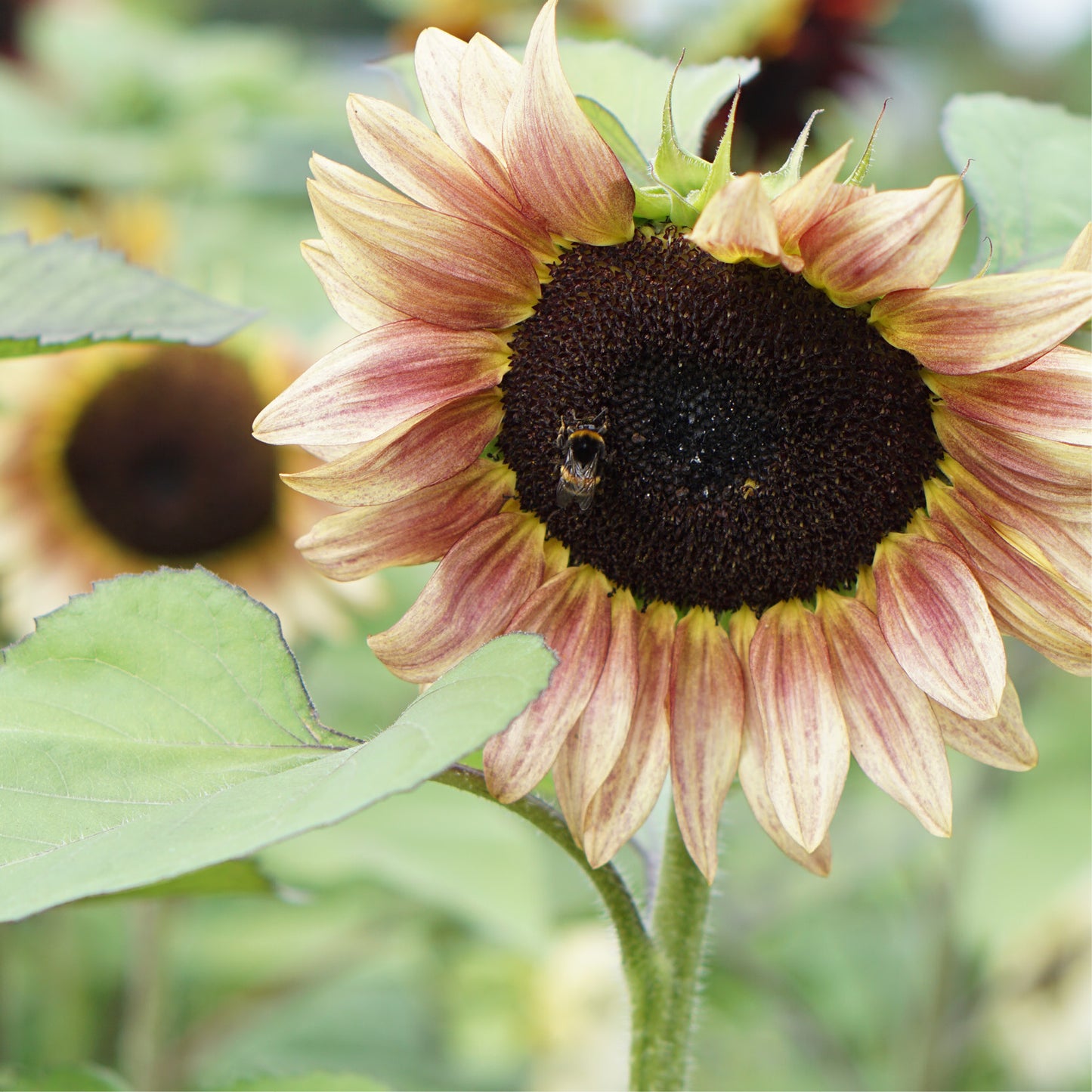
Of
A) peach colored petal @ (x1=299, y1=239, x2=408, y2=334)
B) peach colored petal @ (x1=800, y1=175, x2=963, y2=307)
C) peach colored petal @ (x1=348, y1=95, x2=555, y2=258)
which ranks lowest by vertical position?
peach colored petal @ (x1=800, y1=175, x2=963, y2=307)

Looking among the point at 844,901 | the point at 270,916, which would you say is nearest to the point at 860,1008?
the point at 844,901

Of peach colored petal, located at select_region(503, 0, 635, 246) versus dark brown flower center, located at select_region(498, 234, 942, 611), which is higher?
peach colored petal, located at select_region(503, 0, 635, 246)

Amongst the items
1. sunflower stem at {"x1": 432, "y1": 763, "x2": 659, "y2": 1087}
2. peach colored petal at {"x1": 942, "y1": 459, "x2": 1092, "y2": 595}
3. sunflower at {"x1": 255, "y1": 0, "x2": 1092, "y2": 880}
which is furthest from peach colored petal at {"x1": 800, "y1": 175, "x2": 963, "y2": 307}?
sunflower stem at {"x1": 432, "y1": 763, "x2": 659, "y2": 1087}

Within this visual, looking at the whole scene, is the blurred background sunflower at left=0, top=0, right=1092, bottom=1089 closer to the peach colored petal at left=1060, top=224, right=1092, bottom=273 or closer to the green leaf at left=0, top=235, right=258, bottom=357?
the green leaf at left=0, top=235, right=258, bottom=357

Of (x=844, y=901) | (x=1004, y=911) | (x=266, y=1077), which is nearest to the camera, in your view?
(x=266, y=1077)

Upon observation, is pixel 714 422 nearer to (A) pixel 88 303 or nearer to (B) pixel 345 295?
(B) pixel 345 295

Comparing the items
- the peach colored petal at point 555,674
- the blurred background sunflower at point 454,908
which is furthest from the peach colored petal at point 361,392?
the blurred background sunflower at point 454,908

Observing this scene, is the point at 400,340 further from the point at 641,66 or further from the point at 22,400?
the point at 22,400
